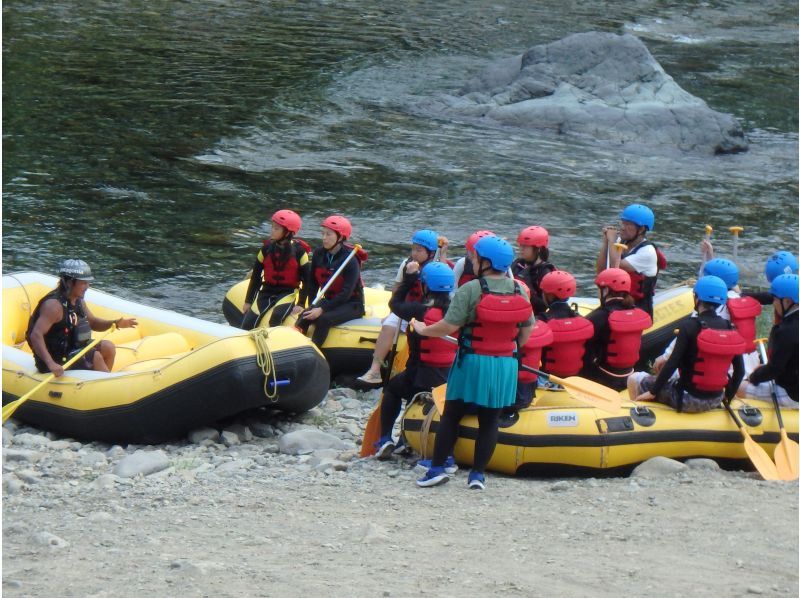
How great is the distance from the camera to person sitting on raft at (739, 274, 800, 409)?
6875 millimetres

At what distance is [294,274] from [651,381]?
3.09m

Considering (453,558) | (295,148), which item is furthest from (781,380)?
(295,148)

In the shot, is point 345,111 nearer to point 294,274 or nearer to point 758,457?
point 294,274

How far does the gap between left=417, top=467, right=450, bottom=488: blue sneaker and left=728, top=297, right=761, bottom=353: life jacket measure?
211 centimetres

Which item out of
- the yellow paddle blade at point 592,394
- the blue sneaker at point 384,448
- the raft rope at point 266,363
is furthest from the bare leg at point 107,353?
the yellow paddle blade at point 592,394

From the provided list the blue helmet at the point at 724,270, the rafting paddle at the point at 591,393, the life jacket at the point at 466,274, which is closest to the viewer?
the rafting paddle at the point at 591,393

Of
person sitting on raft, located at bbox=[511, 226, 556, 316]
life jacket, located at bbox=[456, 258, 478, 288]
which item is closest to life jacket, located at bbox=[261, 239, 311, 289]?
life jacket, located at bbox=[456, 258, 478, 288]

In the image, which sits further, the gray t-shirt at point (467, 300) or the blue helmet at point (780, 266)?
the blue helmet at point (780, 266)

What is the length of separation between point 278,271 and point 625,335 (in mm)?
2901

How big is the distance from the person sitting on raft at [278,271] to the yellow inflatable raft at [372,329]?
101 millimetres

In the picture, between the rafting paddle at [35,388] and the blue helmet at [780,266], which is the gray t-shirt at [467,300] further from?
the rafting paddle at [35,388]

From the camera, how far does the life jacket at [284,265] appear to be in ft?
30.1

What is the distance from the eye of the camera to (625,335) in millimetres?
7410

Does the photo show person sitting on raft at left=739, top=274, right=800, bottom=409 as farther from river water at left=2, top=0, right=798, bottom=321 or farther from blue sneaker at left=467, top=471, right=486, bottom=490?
river water at left=2, top=0, right=798, bottom=321
